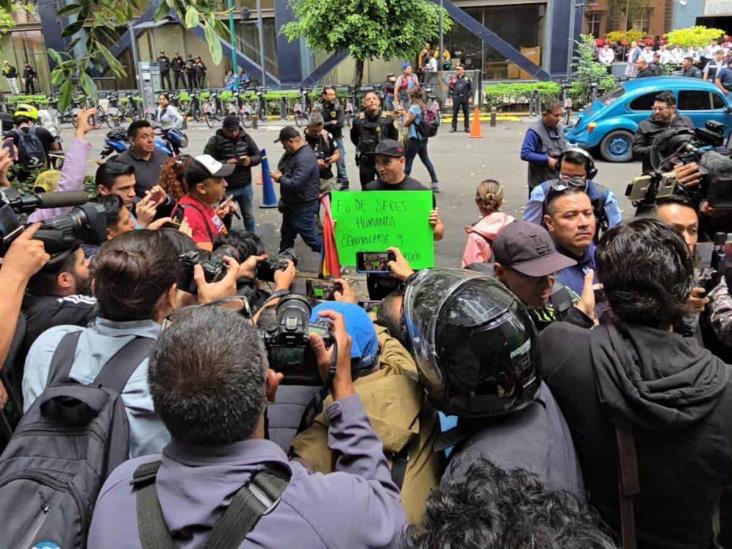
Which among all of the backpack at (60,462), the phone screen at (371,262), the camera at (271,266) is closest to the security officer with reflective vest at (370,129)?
the phone screen at (371,262)

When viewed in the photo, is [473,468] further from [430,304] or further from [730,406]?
[730,406]

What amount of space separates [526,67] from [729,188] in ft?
77.5

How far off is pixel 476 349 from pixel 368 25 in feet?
Answer: 63.6

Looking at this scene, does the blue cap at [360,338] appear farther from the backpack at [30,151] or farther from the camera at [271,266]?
the backpack at [30,151]

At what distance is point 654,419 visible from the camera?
1586 mm

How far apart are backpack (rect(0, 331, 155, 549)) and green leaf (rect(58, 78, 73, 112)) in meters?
2.09

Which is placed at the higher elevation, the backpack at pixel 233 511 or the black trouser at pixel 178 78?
the black trouser at pixel 178 78

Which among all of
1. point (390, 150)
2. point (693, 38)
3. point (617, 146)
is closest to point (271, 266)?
point (390, 150)

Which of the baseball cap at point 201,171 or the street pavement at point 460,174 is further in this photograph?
the street pavement at point 460,174

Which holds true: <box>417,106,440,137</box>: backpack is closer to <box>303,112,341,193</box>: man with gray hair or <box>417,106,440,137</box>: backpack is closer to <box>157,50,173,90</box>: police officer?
<box>303,112,341,193</box>: man with gray hair

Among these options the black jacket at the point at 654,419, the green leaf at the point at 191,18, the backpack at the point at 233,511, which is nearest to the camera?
the backpack at the point at 233,511

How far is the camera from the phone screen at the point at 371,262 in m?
3.56

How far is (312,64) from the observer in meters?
25.9

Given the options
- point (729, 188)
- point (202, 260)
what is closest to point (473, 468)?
point (202, 260)
